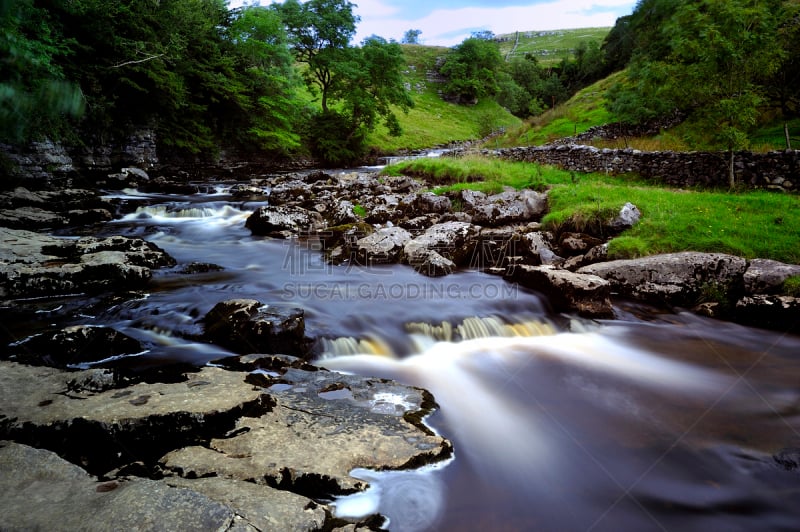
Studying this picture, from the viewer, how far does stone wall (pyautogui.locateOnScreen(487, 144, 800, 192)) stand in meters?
13.4

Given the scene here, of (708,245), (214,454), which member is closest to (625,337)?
(708,245)

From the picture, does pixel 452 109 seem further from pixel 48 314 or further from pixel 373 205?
pixel 48 314

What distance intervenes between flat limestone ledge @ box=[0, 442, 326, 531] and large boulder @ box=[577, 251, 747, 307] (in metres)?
9.12

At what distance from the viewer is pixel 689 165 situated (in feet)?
52.6

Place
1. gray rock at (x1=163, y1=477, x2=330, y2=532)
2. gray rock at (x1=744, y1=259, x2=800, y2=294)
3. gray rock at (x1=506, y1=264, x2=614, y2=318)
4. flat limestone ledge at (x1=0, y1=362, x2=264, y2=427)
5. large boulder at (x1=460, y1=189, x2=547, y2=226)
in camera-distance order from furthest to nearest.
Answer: large boulder at (x1=460, y1=189, x2=547, y2=226) → gray rock at (x1=506, y1=264, x2=614, y2=318) → gray rock at (x1=744, y1=259, x2=800, y2=294) → flat limestone ledge at (x1=0, y1=362, x2=264, y2=427) → gray rock at (x1=163, y1=477, x2=330, y2=532)

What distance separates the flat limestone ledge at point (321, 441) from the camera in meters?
3.54

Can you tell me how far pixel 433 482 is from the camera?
162 inches

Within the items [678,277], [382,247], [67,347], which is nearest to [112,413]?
[67,347]

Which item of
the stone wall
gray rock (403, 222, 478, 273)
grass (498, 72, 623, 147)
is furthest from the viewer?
grass (498, 72, 623, 147)

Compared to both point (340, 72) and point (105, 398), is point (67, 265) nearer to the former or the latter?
point (105, 398)

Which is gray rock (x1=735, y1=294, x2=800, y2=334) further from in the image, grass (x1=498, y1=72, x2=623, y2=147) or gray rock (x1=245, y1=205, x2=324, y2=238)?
grass (x1=498, y1=72, x2=623, y2=147)

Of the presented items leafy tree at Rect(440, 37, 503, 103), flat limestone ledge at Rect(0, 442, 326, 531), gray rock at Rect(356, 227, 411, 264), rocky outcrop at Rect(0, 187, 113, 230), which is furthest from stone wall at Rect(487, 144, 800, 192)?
leafy tree at Rect(440, 37, 503, 103)

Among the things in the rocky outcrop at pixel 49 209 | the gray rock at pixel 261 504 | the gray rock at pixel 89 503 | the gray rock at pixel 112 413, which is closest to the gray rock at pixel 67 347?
the gray rock at pixel 112 413

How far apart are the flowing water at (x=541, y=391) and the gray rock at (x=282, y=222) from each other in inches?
134
